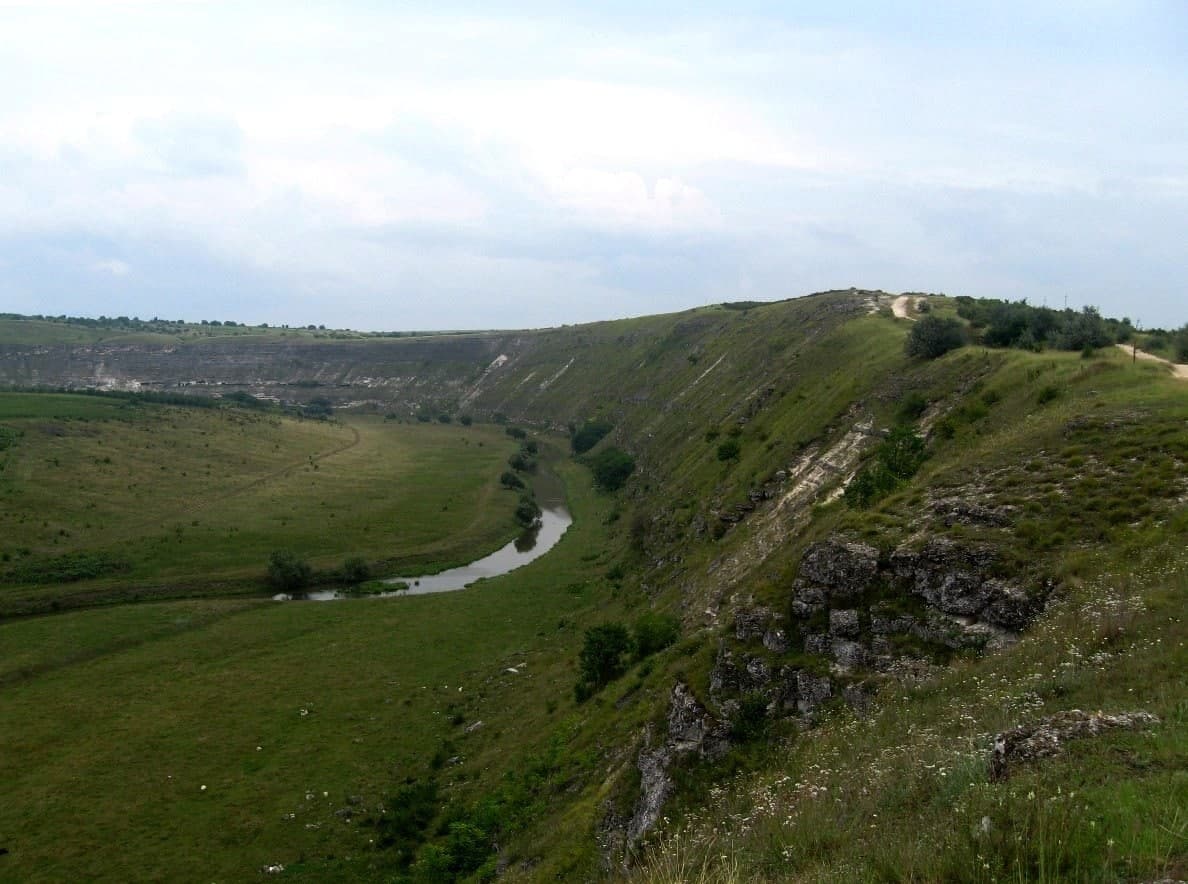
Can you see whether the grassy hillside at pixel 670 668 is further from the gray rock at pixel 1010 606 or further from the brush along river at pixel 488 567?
the brush along river at pixel 488 567

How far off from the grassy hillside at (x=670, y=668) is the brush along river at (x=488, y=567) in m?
3.25

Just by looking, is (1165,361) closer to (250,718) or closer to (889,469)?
(889,469)

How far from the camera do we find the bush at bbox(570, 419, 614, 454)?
11594cm

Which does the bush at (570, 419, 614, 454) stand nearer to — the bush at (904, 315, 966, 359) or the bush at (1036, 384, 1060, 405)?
the bush at (904, 315, 966, 359)

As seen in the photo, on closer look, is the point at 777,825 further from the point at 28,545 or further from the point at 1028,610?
the point at 28,545

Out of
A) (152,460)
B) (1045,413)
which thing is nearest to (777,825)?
(1045,413)

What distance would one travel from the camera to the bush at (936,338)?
4728cm

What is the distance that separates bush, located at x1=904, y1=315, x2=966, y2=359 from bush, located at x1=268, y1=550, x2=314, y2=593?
5269cm

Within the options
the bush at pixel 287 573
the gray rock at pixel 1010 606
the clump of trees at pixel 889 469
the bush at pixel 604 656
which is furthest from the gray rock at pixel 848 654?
the bush at pixel 287 573

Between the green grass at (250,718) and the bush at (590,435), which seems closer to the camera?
the green grass at (250,718)

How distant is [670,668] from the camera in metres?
26.0

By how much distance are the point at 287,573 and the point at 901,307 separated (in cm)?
7048

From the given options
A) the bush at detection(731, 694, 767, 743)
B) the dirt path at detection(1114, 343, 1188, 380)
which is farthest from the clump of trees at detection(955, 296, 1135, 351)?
the bush at detection(731, 694, 767, 743)

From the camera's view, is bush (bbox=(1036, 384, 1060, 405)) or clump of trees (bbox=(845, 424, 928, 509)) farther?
bush (bbox=(1036, 384, 1060, 405))
